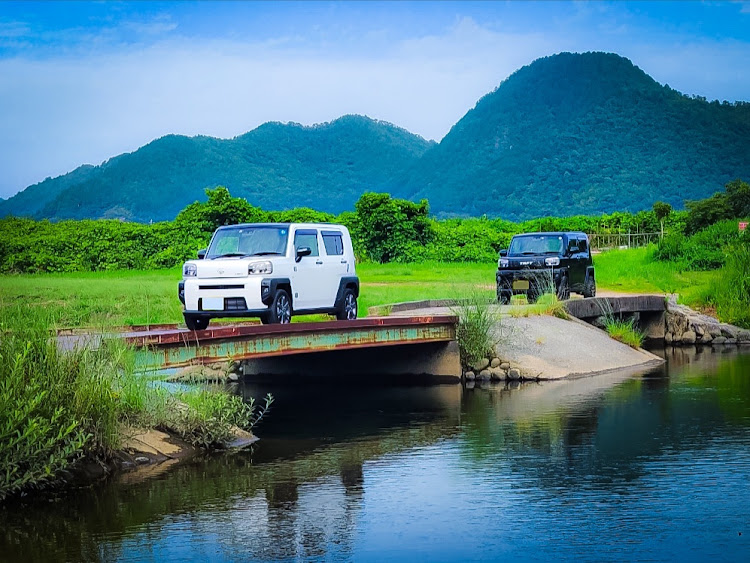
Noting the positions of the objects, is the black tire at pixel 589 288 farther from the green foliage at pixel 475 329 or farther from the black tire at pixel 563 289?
the green foliage at pixel 475 329

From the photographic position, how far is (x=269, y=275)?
790 inches

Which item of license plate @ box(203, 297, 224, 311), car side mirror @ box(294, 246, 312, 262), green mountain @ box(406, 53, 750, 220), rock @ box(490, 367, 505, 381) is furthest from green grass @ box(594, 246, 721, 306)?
green mountain @ box(406, 53, 750, 220)

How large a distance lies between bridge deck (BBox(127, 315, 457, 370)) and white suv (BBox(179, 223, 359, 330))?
0.45m

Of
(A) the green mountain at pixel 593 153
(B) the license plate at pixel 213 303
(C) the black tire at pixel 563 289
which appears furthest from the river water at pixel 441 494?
(A) the green mountain at pixel 593 153

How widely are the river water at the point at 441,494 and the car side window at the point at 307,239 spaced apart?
10.8 feet

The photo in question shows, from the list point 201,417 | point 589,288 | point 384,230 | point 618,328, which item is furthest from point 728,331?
point 384,230

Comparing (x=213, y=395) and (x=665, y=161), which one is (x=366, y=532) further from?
(x=665, y=161)

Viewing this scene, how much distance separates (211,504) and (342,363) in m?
14.1

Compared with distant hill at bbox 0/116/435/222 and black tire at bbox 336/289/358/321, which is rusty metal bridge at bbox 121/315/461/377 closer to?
black tire at bbox 336/289/358/321

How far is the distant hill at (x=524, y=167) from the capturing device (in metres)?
161

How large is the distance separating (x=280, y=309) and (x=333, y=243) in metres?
2.70

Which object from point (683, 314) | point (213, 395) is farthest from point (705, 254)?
point (213, 395)

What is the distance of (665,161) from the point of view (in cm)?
16438

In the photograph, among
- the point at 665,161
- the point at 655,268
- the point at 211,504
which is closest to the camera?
the point at 211,504
